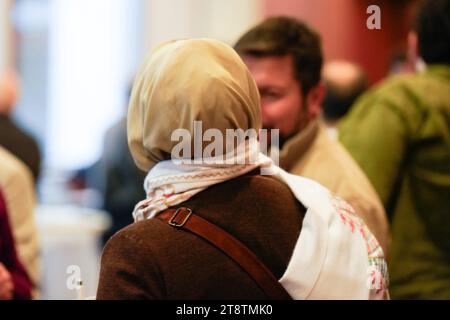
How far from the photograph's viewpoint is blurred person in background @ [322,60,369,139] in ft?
12.7

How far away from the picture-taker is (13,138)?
4.98 metres

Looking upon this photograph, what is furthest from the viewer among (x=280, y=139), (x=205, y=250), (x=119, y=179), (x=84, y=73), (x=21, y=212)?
(x=84, y=73)

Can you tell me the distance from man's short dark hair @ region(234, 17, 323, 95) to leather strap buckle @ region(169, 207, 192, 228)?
0.75 m

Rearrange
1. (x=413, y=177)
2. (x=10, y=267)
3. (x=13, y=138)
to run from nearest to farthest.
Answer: (x=10, y=267), (x=413, y=177), (x=13, y=138)

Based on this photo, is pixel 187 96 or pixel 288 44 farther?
pixel 288 44

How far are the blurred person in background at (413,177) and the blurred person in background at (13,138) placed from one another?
2.89 m

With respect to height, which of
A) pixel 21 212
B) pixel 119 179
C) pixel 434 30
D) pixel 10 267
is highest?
pixel 434 30

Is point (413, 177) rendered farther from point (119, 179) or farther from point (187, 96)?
point (119, 179)

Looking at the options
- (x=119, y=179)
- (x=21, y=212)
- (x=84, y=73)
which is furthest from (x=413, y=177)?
(x=84, y=73)

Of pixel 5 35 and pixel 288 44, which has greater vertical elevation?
pixel 288 44

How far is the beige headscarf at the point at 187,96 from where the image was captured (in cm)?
153

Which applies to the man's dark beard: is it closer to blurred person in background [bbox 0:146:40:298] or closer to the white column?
blurred person in background [bbox 0:146:40:298]

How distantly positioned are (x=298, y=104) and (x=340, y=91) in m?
1.72
